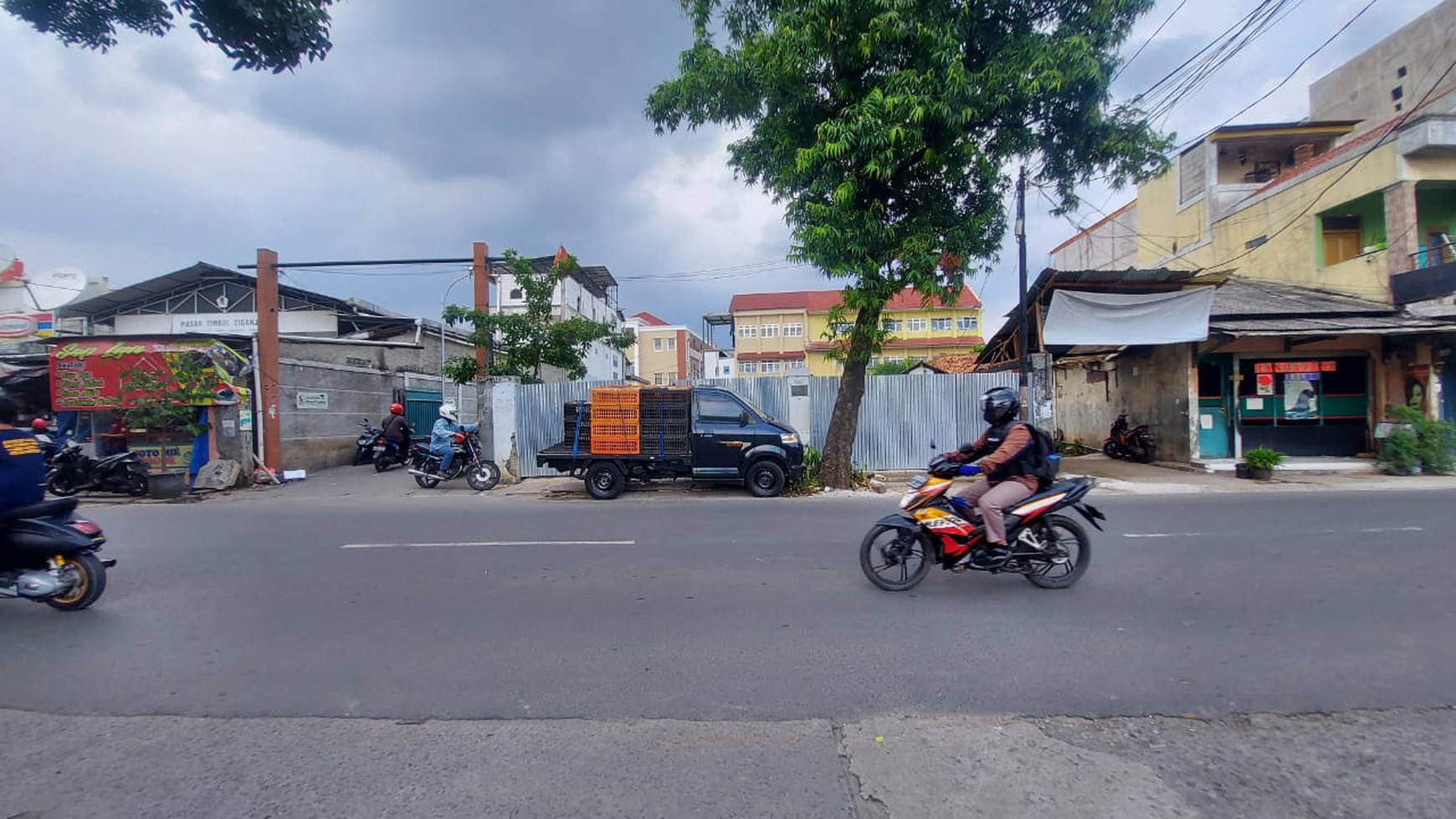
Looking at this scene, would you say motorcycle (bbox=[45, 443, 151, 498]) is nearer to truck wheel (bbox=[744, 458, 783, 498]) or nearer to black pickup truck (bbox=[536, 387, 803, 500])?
black pickup truck (bbox=[536, 387, 803, 500])

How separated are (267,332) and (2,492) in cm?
1125

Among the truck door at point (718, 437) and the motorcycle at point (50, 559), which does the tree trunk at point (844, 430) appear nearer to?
the truck door at point (718, 437)

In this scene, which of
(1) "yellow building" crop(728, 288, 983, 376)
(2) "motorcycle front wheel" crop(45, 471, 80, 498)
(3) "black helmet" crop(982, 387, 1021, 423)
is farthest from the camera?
(1) "yellow building" crop(728, 288, 983, 376)

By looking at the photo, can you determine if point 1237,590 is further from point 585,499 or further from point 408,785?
point 585,499

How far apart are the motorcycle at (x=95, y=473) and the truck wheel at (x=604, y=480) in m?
8.40

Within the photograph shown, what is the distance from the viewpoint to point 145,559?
7152 mm

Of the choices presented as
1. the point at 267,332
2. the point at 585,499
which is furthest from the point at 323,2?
the point at 267,332

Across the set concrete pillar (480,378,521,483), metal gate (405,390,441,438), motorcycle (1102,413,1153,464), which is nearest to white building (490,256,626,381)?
metal gate (405,390,441,438)

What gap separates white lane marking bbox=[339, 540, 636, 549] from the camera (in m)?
7.67

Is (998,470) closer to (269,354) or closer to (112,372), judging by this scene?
(269,354)

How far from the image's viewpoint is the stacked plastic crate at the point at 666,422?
39.1 feet

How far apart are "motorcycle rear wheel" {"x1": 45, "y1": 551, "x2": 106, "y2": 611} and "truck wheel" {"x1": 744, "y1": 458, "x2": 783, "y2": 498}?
326 inches

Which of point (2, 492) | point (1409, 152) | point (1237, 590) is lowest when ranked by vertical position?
point (1237, 590)

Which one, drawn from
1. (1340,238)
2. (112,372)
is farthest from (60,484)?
(1340,238)
